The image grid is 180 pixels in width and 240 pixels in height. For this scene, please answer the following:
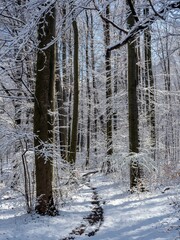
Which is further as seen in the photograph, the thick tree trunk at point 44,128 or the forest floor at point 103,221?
the thick tree trunk at point 44,128

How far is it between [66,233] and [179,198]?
3017mm

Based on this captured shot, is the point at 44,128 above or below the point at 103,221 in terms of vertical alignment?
above

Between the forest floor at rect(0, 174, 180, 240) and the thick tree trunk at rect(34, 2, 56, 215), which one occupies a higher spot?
the thick tree trunk at rect(34, 2, 56, 215)

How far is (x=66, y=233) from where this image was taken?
19.0ft

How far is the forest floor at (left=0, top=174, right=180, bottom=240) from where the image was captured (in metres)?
5.51

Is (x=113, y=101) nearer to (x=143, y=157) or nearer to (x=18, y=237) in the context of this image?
(x=143, y=157)

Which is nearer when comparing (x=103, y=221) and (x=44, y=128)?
(x=103, y=221)

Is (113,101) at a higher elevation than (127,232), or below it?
higher

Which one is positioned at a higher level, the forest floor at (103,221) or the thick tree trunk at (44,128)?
the thick tree trunk at (44,128)

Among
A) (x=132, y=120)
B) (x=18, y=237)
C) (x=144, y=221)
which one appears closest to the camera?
(x=18, y=237)

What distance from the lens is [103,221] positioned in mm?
6520

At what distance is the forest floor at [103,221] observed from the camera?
5508 mm

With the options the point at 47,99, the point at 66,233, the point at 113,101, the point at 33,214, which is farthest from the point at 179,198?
the point at 113,101

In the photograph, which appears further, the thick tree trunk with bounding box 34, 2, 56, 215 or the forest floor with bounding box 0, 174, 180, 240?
the thick tree trunk with bounding box 34, 2, 56, 215
